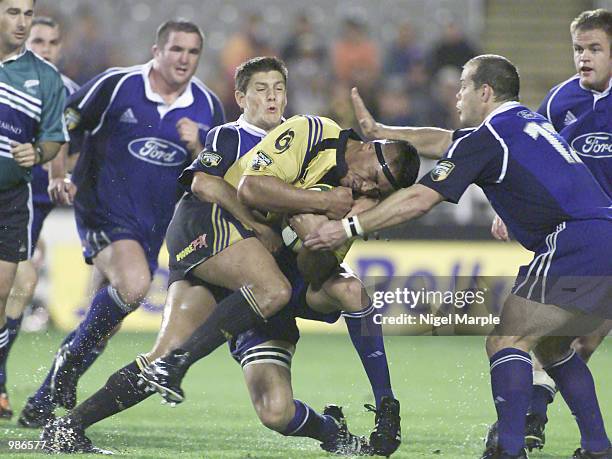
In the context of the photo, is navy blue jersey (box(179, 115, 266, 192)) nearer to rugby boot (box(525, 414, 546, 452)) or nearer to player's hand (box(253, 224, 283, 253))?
player's hand (box(253, 224, 283, 253))

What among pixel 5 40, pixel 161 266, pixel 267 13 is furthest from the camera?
pixel 267 13

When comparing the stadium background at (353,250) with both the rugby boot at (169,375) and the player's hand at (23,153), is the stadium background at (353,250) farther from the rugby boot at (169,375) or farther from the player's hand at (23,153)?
the player's hand at (23,153)

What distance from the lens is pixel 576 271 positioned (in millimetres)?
5184

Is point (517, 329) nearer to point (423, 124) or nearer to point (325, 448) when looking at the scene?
point (325, 448)

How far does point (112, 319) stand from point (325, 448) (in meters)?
1.77

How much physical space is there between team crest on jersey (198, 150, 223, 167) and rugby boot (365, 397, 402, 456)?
4.74ft

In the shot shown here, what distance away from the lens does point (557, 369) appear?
18.4 feet

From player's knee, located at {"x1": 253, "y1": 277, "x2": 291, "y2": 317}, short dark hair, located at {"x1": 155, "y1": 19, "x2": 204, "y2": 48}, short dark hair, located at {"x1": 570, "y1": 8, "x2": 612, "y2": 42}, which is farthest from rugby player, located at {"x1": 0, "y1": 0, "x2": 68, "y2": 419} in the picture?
short dark hair, located at {"x1": 570, "y1": 8, "x2": 612, "y2": 42}

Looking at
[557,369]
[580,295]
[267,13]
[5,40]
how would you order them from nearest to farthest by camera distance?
[580,295]
[557,369]
[5,40]
[267,13]

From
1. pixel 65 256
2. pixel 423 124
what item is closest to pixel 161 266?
pixel 65 256

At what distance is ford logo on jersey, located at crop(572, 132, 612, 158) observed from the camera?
661cm

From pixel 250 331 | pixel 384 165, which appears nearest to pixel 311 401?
pixel 250 331

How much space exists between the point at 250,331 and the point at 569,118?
2361mm

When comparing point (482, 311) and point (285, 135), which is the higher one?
point (285, 135)
